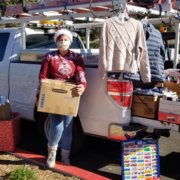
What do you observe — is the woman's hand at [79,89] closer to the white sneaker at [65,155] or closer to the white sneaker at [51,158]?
the white sneaker at [51,158]

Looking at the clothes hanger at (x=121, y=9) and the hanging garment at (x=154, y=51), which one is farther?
the hanging garment at (x=154, y=51)

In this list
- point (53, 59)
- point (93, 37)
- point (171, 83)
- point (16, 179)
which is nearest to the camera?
point (16, 179)

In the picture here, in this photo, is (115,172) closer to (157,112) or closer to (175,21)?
(157,112)

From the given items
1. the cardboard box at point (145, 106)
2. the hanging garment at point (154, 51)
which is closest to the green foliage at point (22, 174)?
the cardboard box at point (145, 106)

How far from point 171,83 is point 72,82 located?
4.30 feet

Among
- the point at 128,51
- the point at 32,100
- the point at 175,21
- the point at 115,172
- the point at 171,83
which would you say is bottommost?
the point at 115,172

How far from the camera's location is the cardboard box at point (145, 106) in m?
4.32

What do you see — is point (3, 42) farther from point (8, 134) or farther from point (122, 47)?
point (122, 47)

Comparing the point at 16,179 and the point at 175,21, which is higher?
the point at 175,21

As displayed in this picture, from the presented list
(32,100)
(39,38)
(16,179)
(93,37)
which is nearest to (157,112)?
(16,179)

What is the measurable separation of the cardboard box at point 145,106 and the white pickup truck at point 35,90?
7cm

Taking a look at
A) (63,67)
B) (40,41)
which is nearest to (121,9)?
(63,67)

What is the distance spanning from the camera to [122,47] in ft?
14.2

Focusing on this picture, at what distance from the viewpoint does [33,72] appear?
561cm
